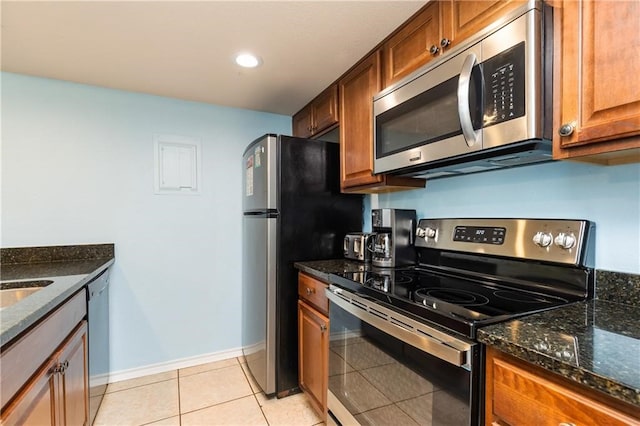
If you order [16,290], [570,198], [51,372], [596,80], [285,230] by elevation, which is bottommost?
[51,372]

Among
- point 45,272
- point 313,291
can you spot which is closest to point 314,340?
point 313,291

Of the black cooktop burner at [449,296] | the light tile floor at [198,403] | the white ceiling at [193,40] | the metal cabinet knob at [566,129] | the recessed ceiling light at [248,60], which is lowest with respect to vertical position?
the light tile floor at [198,403]

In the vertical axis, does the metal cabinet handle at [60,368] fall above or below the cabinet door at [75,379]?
above

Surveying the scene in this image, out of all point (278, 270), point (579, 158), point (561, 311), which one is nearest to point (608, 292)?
point (561, 311)

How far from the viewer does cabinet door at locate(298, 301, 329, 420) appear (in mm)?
1669

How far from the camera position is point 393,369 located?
3.84 feet

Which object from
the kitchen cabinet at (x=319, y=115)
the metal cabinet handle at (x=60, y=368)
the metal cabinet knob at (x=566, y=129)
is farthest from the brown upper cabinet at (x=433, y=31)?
the metal cabinet handle at (x=60, y=368)

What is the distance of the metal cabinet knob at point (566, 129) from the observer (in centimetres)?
91

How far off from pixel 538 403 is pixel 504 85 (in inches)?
36.0

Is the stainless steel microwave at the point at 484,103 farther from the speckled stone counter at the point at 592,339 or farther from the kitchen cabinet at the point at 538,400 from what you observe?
the kitchen cabinet at the point at 538,400

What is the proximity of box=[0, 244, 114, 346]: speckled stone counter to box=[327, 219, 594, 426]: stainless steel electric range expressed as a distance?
3.63ft

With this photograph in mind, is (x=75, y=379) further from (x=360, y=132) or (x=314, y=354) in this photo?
(x=360, y=132)

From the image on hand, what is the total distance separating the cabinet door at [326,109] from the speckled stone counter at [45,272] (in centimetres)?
168

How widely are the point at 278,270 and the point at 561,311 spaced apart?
1437mm
